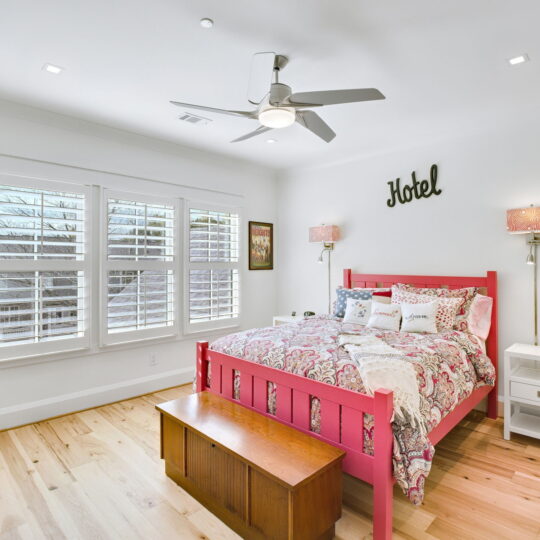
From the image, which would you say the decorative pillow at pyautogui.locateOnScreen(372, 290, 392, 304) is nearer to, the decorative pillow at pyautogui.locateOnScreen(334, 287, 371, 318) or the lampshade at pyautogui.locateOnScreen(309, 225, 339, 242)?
the decorative pillow at pyautogui.locateOnScreen(334, 287, 371, 318)

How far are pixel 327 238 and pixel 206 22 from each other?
9.56ft

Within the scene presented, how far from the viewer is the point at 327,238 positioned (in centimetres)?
456

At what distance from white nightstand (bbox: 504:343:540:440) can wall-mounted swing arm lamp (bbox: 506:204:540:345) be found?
37 centimetres

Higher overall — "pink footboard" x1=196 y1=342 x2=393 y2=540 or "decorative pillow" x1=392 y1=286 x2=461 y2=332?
"decorative pillow" x1=392 y1=286 x2=461 y2=332

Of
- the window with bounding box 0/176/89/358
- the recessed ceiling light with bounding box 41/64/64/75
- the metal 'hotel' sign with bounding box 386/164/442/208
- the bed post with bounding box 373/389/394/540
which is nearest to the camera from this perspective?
the bed post with bounding box 373/389/394/540

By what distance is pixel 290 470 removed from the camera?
1.70 m

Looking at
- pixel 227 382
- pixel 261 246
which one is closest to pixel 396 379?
pixel 227 382

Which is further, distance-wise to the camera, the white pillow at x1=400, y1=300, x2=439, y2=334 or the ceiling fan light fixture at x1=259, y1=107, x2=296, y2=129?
the white pillow at x1=400, y1=300, x2=439, y2=334

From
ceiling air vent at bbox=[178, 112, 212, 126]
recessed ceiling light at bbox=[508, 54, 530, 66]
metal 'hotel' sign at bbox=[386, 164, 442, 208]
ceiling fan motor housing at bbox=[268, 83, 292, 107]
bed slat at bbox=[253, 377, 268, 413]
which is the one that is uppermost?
ceiling air vent at bbox=[178, 112, 212, 126]

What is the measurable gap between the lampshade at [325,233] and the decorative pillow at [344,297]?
2.59 ft

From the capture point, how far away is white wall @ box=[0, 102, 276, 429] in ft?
10.2

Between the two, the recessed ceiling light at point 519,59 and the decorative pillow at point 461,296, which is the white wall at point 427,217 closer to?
the decorative pillow at point 461,296

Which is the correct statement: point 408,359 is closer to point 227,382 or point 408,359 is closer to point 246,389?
point 246,389

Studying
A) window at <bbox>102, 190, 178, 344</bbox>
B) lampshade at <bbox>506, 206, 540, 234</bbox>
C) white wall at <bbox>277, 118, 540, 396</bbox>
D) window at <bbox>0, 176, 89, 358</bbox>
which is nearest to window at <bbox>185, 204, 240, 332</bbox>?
window at <bbox>102, 190, 178, 344</bbox>
